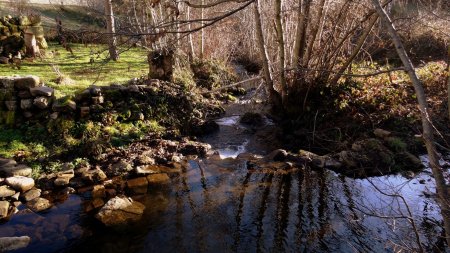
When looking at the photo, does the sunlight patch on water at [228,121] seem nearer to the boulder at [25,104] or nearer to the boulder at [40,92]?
the boulder at [40,92]

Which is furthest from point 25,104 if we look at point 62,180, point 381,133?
point 381,133

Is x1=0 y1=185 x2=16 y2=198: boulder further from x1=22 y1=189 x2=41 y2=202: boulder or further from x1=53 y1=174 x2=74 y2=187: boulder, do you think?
x1=53 y1=174 x2=74 y2=187: boulder

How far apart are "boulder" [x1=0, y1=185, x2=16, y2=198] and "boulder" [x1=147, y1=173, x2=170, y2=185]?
93.8 inches

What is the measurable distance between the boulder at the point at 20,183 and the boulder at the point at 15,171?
0.18 metres

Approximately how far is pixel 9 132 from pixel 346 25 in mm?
8510

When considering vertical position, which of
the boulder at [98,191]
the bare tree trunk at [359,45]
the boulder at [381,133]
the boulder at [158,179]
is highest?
the bare tree trunk at [359,45]

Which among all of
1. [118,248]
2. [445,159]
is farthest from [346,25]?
[118,248]

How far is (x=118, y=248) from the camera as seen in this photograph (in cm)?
491

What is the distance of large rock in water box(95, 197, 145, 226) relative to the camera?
551 cm

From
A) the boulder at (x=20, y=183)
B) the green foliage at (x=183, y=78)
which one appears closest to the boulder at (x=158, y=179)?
the boulder at (x=20, y=183)

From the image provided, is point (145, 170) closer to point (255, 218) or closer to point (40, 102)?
point (255, 218)

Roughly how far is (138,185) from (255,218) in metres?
2.49

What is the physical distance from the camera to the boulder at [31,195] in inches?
243

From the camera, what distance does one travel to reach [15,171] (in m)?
6.62
